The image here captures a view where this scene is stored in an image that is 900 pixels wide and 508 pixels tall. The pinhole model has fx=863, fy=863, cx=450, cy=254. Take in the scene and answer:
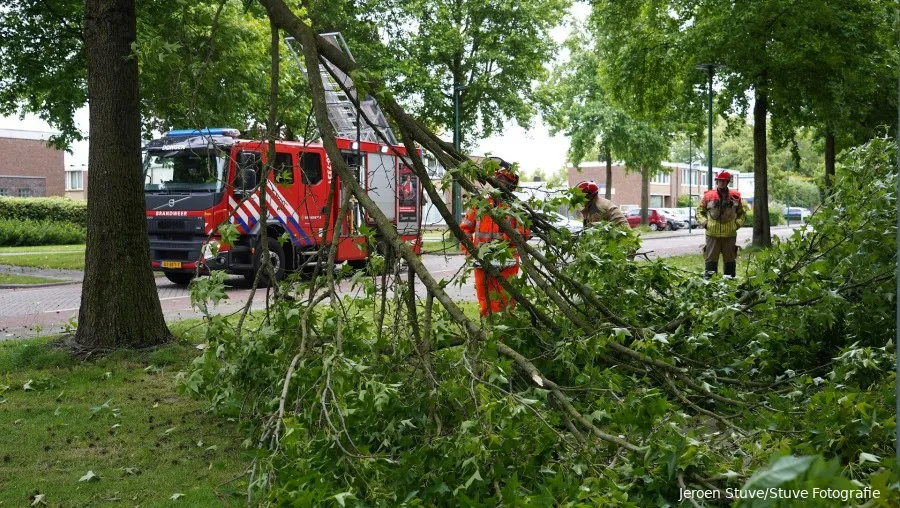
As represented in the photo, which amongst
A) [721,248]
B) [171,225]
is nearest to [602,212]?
[721,248]

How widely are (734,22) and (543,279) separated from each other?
1695 cm

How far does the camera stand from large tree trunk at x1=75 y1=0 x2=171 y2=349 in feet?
24.5

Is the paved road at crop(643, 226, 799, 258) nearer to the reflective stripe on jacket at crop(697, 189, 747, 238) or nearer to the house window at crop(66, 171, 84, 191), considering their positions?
the reflective stripe on jacket at crop(697, 189, 747, 238)

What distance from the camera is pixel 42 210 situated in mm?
34125

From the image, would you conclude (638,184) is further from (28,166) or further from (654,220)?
(28,166)

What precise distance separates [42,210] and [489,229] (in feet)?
105

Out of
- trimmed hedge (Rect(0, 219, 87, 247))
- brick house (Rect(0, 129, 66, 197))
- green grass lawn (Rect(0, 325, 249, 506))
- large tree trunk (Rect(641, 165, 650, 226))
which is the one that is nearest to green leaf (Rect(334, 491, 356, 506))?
green grass lawn (Rect(0, 325, 249, 506))

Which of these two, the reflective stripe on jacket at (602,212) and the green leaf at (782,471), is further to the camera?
the reflective stripe on jacket at (602,212)

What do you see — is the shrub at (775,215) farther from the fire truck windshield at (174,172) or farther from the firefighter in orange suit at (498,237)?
the firefighter in orange suit at (498,237)

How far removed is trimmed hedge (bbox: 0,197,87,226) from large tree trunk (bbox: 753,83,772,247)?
24.5 m

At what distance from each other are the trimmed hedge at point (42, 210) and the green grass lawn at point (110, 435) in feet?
93.4

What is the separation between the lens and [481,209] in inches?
184

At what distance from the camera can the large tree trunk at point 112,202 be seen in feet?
24.5

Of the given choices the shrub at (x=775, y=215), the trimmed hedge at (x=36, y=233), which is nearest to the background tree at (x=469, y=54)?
the trimmed hedge at (x=36, y=233)
